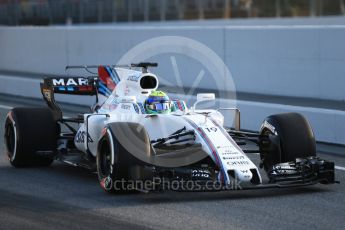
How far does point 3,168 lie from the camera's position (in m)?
12.0

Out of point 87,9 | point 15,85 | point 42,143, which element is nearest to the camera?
point 42,143

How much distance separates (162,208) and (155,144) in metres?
1.39

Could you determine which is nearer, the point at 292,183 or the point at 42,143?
the point at 292,183

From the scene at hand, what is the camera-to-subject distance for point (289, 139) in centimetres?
1033

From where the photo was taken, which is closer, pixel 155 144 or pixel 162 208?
pixel 162 208

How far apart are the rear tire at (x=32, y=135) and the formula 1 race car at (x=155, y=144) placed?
0.01 m

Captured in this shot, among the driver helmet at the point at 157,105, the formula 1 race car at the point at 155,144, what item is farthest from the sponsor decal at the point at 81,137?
the driver helmet at the point at 157,105

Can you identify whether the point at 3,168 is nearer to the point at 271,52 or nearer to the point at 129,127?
the point at 129,127

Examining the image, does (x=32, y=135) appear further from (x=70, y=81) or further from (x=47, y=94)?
(x=70, y=81)

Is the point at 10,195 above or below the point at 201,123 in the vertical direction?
below

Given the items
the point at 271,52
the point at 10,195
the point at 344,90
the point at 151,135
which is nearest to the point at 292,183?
the point at 151,135

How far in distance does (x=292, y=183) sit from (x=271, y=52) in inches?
335

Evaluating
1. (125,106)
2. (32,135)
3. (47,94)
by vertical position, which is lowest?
(32,135)

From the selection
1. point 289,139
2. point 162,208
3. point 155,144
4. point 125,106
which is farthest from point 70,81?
point 162,208
